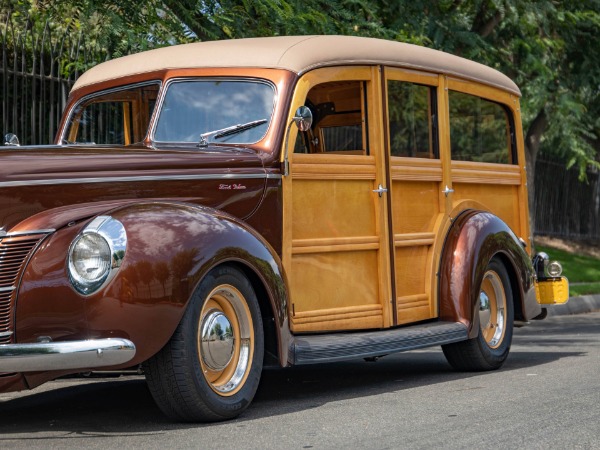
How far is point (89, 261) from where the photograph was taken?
17.5ft

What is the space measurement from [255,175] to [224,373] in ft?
3.68

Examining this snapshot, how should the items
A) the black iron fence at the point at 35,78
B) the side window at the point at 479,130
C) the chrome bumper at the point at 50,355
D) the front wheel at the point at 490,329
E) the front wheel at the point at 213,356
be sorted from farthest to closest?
the black iron fence at the point at 35,78, the side window at the point at 479,130, the front wheel at the point at 490,329, the front wheel at the point at 213,356, the chrome bumper at the point at 50,355

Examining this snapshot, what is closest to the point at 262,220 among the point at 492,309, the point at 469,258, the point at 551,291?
the point at 469,258

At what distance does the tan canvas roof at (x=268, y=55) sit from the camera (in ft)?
22.7

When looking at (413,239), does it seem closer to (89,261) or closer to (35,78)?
(89,261)

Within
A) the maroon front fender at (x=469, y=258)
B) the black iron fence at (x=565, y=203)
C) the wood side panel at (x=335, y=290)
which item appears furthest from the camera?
the black iron fence at (x=565, y=203)

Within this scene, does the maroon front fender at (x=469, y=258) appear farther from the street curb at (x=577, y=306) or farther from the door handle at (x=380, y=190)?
the street curb at (x=577, y=306)

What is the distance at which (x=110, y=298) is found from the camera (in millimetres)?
5281

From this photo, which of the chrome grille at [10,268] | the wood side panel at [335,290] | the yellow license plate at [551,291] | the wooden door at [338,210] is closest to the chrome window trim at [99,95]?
the wooden door at [338,210]

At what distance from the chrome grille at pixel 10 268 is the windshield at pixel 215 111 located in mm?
1553

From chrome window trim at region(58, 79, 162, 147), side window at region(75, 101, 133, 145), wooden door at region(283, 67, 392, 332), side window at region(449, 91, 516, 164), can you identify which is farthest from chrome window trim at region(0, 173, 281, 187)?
side window at region(449, 91, 516, 164)

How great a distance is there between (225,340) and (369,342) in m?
1.31

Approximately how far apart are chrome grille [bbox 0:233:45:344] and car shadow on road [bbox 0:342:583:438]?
58 cm

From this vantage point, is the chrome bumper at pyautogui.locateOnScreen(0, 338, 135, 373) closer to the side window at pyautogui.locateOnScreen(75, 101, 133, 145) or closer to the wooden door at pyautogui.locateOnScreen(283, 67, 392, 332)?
the wooden door at pyautogui.locateOnScreen(283, 67, 392, 332)
